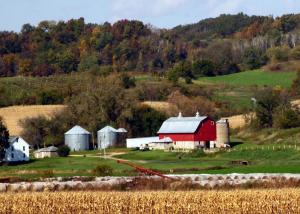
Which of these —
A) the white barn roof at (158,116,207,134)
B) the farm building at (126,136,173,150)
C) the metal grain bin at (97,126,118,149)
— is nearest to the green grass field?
the farm building at (126,136,173,150)

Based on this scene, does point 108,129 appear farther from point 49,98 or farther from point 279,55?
point 279,55

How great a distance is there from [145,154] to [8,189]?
4148 cm

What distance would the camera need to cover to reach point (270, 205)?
29.8 meters

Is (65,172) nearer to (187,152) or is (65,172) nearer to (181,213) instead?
(187,152)

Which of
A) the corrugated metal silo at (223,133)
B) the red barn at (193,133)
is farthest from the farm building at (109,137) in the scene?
the corrugated metal silo at (223,133)

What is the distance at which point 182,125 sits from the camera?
96000mm

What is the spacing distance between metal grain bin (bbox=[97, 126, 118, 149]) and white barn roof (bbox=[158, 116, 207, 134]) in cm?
786

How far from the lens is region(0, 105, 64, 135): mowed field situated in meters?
117

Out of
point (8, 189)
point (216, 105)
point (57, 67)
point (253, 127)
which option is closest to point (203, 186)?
point (8, 189)

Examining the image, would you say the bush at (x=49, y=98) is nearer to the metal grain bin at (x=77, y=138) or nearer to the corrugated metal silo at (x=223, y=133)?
the metal grain bin at (x=77, y=138)

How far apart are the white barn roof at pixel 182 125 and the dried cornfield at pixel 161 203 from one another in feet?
200

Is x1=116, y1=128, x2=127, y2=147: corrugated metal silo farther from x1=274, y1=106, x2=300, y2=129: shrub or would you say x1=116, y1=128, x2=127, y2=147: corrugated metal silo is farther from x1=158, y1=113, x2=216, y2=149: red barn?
x1=274, y1=106, x2=300, y2=129: shrub

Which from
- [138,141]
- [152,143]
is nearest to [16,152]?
[152,143]

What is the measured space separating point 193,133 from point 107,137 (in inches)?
552
